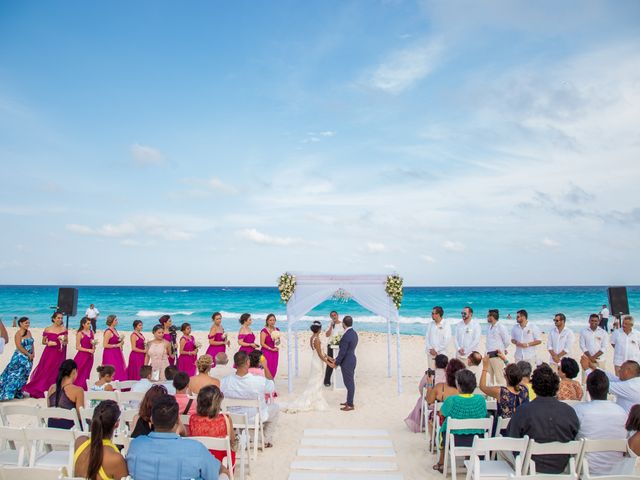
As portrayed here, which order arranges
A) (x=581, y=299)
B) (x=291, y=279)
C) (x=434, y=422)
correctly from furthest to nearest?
(x=581, y=299) → (x=291, y=279) → (x=434, y=422)

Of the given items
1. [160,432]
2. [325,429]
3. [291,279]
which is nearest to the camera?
[160,432]

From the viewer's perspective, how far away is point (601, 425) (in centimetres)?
421

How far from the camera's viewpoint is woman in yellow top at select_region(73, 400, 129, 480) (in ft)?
10.8

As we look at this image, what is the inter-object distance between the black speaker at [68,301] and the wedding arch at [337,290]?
552 centimetres

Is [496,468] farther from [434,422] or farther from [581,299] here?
[581,299]

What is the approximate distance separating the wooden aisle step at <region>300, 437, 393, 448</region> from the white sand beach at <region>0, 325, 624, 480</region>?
12 cm

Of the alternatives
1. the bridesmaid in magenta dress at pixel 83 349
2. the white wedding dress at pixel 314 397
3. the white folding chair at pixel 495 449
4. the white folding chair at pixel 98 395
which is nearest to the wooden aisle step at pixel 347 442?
the white wedding dress at pixel 314 397

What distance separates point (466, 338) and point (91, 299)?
49855 mm

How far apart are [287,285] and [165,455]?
21.7 feet

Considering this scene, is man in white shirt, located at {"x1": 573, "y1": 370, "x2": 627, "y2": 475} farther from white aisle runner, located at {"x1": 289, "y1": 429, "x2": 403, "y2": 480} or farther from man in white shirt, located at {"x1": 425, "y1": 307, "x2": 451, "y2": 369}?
man in white shirt, located at {"x1": 425, "y1": 307, "x2": 451, "y2": 369}

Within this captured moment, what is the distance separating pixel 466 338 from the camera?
9172 millimetres

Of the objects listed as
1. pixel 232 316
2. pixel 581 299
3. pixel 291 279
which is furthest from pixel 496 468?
pixel 581 299

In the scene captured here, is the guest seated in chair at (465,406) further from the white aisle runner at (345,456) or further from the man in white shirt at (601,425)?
the man in white shirt at (601,425)

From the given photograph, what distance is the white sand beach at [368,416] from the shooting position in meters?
5.76
